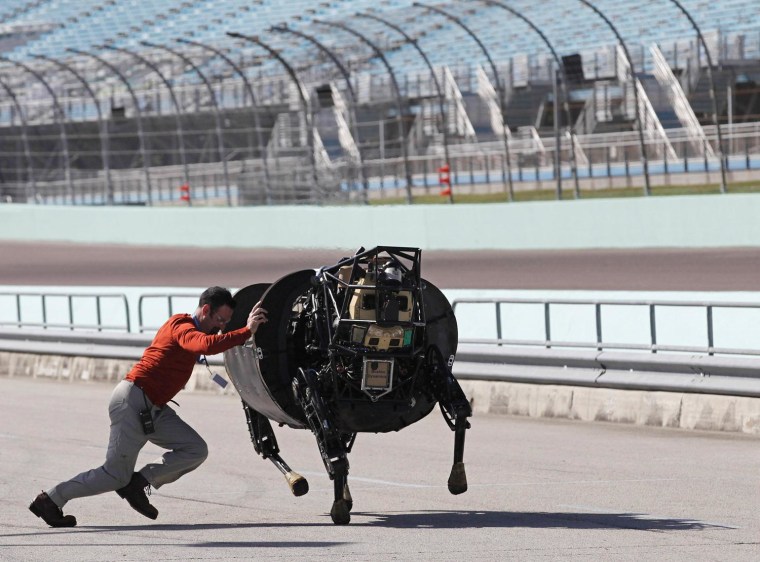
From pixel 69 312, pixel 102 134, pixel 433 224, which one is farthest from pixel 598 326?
pixel 102 134

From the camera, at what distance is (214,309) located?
8.11 metres

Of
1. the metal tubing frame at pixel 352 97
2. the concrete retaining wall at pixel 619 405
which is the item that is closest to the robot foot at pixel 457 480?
the concrete retaining wall at pixel 619 405

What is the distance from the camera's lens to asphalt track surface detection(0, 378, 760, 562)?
7.34 meters

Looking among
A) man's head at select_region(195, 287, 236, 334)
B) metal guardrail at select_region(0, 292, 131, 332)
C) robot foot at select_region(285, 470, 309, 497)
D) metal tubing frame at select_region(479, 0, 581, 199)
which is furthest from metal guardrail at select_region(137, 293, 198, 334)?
metal tubing frame at select_region(479, 0, 581, 199)

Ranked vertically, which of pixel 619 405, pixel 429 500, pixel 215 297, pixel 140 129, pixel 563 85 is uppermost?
pixel 215 297

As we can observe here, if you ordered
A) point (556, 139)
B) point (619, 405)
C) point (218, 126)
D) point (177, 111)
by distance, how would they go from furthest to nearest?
point (177, 111) < point (218, 126) < point (556, 139) < point (619, 405)

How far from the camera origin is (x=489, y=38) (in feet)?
109

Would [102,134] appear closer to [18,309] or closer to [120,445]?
[18,309]

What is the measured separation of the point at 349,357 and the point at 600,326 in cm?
574

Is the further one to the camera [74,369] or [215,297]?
[74,369]

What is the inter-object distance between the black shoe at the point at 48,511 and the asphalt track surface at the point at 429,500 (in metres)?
0.06

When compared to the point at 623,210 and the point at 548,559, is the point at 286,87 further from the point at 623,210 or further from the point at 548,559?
the point at 548,559

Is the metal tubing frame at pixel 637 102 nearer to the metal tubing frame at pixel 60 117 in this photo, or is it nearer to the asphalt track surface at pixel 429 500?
the asphalt track surface at pixel 429 500

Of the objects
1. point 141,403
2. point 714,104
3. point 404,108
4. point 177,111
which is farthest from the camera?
point 177,111
